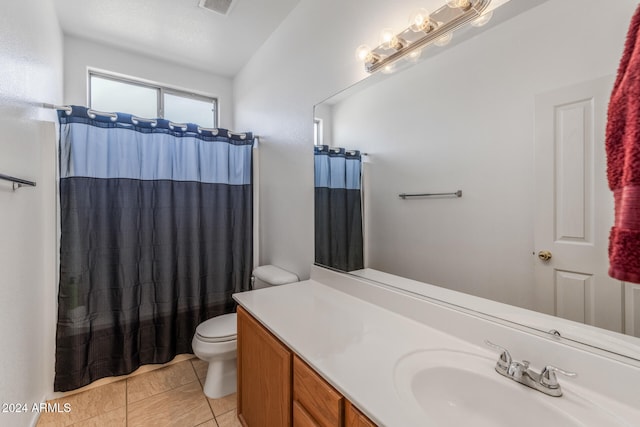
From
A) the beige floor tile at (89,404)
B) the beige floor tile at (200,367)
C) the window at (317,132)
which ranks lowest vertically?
the beige floor tile at (89,404)

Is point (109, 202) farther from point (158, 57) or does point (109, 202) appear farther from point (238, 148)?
point (158, 57)

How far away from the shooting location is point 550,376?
71 cm

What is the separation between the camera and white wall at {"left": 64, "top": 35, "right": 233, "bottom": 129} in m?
2.23

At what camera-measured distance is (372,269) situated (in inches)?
54.0

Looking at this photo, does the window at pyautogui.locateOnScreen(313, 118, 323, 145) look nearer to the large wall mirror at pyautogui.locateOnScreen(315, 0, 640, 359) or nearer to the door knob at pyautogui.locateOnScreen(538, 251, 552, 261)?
the large wall mirror at pyautogui.locateOnScreen(315, 0, 640, 359)

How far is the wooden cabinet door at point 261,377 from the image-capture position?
1.03 m

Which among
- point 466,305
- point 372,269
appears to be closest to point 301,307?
point 372,269

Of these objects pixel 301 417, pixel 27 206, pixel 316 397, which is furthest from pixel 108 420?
pixel 316 397

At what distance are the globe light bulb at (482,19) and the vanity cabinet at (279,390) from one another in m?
1.26

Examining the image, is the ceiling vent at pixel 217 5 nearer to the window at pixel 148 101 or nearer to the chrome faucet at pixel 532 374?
the window at pixel 148 101

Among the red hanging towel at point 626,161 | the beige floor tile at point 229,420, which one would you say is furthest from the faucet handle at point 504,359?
the beige floor tile at point 229,420

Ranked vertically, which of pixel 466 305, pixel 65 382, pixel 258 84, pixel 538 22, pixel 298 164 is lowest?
pixel 65 382

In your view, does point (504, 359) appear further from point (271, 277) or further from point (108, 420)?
point (108, 420)

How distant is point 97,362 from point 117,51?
2.49 meters
